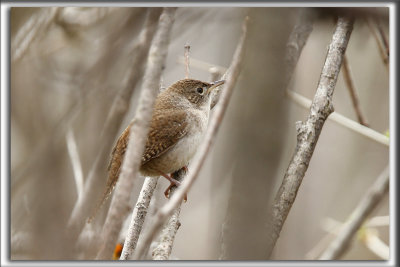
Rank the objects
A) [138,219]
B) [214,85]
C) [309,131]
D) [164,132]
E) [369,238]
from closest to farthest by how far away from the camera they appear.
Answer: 1. [309,131]
2. [138,219]
3. [369,238]
4. [164,132]
5. [214,85]

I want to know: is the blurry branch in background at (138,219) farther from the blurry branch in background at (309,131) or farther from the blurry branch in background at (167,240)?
the blurry branch in background at (309,131)

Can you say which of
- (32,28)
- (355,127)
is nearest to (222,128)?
(355,127)

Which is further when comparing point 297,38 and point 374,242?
point 374,242

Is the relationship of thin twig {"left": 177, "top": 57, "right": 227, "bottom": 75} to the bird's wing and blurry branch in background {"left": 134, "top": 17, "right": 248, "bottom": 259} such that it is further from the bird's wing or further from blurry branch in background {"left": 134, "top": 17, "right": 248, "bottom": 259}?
blurry branch in background {"left": 134, "top": 17, "right": 248, "bottom": 259}

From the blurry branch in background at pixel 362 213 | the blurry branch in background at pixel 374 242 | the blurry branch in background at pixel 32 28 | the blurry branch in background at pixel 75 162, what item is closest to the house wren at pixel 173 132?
the blurry branch in background at pixel 75 162

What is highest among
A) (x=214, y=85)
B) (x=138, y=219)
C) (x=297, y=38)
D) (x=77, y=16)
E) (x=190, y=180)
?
(x=297, y=38)

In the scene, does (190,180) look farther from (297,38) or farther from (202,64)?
(202,64)

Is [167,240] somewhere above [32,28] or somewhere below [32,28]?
below
